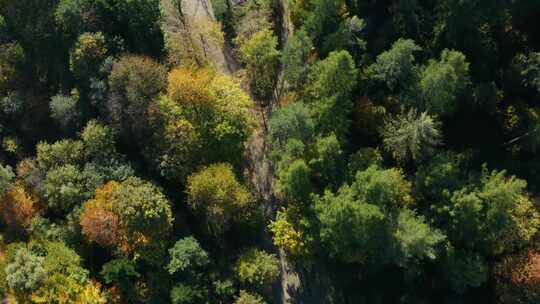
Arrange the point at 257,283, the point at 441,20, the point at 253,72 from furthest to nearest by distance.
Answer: the point at 253,72 → the point at 257,283 → the point at 441,20

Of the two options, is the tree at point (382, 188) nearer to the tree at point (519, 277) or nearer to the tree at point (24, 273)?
the tree at point (519, 277)

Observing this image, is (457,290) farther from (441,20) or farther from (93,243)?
(93,243)

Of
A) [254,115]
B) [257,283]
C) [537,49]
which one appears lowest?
[257,283]

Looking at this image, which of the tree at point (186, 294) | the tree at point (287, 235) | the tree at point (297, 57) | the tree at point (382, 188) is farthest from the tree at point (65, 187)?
the tree at point (382, 188)

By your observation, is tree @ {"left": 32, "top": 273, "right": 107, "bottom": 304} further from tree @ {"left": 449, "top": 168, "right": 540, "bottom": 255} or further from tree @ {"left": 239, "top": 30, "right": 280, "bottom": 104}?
tree @ {"left": 449, "top": 168, "right": 540, "bottom": 255}

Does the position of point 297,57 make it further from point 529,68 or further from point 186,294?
point 186,294

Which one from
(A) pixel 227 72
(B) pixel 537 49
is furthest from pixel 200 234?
(B) pixel 537 49

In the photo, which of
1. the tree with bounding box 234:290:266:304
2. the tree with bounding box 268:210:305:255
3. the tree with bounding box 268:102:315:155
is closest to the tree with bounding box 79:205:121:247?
the tree with bounding box 234:290:266:304
